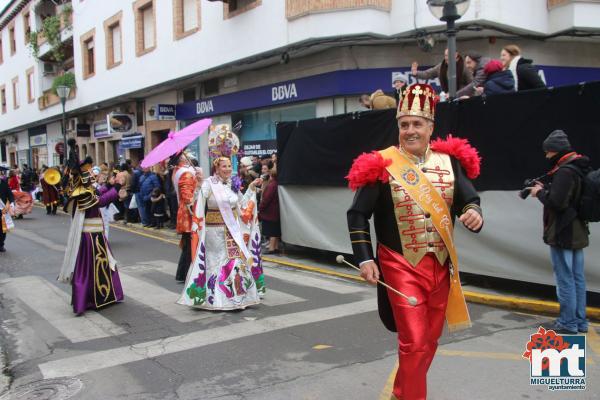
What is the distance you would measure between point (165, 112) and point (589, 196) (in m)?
16.8

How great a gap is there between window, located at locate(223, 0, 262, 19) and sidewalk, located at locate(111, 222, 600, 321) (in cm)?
702

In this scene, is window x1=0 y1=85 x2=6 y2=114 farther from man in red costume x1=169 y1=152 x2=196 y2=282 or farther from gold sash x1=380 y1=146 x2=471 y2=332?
gold sash x1=380 y1=146 x2=471 y2=332

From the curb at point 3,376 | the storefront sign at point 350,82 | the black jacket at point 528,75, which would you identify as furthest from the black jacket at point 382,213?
the storefront sign at point 350,82

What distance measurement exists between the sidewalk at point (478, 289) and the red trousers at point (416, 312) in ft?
10.8

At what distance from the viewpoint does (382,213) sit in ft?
11.8

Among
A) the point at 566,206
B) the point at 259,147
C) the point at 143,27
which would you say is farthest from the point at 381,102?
the point at 143,27

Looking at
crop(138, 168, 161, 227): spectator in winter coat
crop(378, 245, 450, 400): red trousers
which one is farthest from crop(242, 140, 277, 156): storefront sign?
crop(378, 245, 450, 400): red trousers

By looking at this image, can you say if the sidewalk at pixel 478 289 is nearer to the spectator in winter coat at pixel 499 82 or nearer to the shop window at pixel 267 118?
the spectator in winter coat at pixel 499 82

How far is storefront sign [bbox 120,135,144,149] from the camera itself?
73.6ft

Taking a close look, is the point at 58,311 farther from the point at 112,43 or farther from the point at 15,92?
the point at 15,92

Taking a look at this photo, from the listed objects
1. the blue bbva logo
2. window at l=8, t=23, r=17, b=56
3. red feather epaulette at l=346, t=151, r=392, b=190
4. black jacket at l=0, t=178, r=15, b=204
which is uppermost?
window at l=8, t=23, r=17, b=56

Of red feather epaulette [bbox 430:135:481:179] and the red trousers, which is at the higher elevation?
red feather epaulette [bbox 430:135:481:179]

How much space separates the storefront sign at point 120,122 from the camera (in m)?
22.6

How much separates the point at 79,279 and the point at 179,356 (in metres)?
2.33
